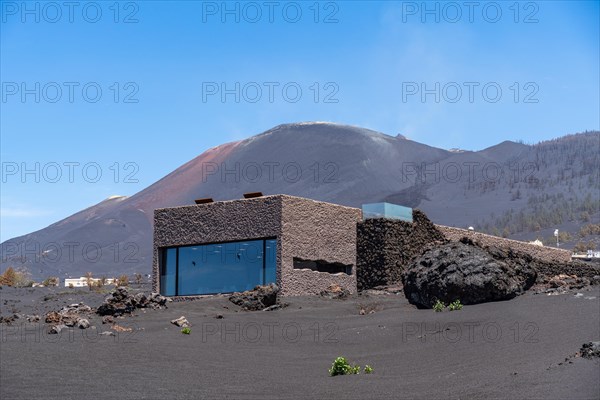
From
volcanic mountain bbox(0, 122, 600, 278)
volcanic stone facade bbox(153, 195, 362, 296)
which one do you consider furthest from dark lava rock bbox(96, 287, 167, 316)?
volcanic mountain bbox(0, 122, 600, 278)

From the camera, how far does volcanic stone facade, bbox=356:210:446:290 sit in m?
26.8

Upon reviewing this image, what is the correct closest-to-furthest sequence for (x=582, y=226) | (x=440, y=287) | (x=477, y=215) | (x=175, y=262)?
(x=440, y=287) < (x=175, y=262) < (x=582, y=226) < (x=477, y=215)

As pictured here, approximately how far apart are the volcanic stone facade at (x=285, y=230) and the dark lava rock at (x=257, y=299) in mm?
3537

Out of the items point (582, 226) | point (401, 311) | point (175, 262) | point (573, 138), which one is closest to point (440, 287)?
point (401, 311)

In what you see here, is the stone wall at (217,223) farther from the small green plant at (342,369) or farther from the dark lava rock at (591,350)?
the dark lava rock at (591,350)

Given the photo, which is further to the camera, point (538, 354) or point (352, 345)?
point (352, 345)

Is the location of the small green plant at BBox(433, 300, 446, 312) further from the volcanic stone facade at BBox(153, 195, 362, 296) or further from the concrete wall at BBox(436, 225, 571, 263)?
the concrete wall at BBox(436, 225, 571, 263)

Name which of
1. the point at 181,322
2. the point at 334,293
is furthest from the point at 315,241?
the point at 181,322

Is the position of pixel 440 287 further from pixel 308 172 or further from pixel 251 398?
pixel 308 172

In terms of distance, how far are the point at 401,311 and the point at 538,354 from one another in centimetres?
586

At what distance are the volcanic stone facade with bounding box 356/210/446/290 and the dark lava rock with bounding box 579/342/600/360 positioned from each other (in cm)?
1442

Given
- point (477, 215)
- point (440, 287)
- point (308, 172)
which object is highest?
point (308, 172)

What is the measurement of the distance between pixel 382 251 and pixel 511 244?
10.1 metres

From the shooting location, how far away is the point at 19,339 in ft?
47.2
